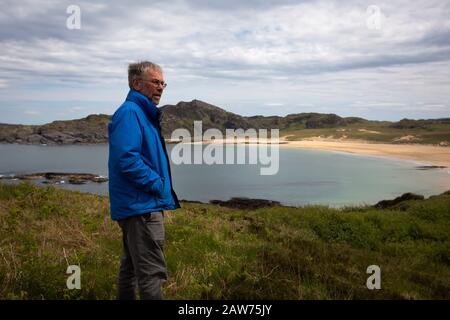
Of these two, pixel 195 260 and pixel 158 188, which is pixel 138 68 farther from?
pixel 195 260

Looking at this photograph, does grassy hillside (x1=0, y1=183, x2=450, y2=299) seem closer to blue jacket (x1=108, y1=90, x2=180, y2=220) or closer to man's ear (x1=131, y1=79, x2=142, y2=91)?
blue jacket (x1=108, y1=90, x2=180, y2=220)

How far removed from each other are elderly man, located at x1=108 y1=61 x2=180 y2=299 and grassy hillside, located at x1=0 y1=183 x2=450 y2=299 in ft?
5.11

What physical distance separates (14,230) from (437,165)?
223ft

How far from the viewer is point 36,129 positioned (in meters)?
180

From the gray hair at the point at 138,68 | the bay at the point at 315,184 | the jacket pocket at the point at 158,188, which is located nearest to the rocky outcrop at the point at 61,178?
the bay at the point at 315,184

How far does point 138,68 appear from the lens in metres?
4.75

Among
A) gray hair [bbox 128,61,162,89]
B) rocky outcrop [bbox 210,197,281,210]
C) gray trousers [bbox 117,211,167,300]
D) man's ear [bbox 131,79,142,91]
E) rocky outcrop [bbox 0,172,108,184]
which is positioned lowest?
rocky outcrop [bbox 210,197,281,210]

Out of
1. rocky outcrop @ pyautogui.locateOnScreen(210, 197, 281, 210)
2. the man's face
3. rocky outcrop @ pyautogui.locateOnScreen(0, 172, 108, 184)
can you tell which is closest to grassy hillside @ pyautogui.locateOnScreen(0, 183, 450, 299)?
the man's face

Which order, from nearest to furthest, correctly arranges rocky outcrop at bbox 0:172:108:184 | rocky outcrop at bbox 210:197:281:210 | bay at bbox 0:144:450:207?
rocky outcrop at bbox 210:197:281:210 → bay at bbox 0:144:450:207 → rocky outcrop at bbox 0:172:108:184

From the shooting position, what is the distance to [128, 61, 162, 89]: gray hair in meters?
4.71

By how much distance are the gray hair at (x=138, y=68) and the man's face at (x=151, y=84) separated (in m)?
0.04

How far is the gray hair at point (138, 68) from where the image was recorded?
4.71 m
